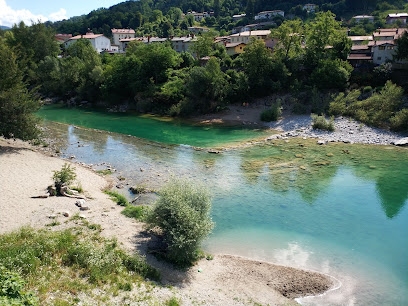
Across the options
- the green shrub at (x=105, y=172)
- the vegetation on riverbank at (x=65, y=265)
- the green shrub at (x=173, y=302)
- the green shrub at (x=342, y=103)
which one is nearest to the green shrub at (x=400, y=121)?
the green shrub at (x=342, y=103)

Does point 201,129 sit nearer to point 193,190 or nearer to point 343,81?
point 343,81

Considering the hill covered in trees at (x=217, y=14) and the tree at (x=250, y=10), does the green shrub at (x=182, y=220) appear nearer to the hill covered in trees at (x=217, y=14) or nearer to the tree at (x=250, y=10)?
the hill covered in trees at (x=217, y=14)

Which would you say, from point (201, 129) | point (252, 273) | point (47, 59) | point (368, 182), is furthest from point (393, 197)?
point (47, 59)

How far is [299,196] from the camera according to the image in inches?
967

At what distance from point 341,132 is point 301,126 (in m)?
5.33

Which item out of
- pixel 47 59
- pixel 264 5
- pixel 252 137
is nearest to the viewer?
pixel 252 137

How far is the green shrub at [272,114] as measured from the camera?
4708 cm

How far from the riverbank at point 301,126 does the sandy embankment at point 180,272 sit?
26.1 m

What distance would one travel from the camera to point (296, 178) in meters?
27.8

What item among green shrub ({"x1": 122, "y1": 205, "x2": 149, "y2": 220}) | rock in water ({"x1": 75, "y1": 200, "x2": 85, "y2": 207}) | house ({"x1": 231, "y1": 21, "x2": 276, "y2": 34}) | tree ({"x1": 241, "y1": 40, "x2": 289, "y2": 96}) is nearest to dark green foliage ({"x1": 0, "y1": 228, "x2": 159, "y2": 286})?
green shrub ({"x1": 122, "y1": 205, "x2": 149, "y2": 220})

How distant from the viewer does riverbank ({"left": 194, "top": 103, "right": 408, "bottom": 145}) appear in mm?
38500

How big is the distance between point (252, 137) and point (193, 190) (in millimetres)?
26043

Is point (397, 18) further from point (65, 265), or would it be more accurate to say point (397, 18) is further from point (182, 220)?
point (65, 265)

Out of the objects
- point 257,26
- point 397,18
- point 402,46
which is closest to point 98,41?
point 257,26
